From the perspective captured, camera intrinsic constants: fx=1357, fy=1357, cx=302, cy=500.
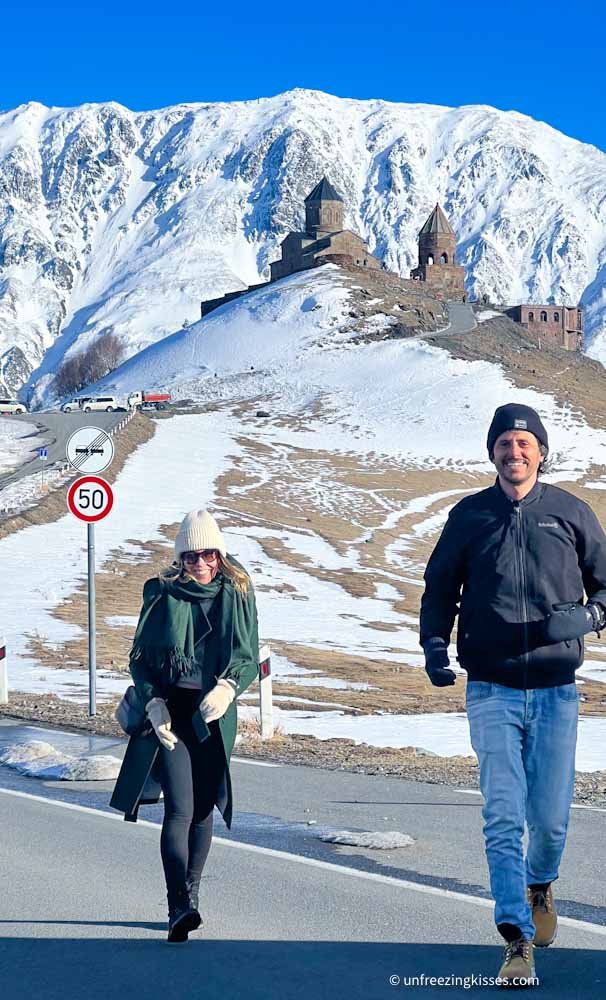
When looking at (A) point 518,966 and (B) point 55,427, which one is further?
(B) point 55,427

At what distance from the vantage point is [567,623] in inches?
233

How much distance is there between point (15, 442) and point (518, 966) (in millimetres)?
75141

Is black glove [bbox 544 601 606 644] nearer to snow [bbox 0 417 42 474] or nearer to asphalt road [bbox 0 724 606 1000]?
asphalt road [bbox 0 724 606 1000]

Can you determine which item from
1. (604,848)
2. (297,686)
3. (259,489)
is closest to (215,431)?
(259,489)

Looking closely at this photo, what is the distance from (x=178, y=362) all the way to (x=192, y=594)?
13072cm

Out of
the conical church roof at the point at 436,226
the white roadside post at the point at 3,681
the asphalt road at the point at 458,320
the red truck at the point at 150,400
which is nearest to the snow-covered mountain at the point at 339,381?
the red truck at the point at 150,400

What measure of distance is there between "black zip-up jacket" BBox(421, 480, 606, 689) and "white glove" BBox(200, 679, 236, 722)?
3.36ft

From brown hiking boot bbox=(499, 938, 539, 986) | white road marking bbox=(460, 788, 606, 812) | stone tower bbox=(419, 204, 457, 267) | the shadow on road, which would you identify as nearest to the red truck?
stone tower bbox=(419, 204, 457, 267)

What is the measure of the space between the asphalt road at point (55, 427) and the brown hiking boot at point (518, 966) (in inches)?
1929

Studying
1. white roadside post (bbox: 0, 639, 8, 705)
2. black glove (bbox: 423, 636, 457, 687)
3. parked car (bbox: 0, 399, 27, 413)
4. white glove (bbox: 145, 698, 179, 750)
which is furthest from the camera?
parked car (bbox: 0, 399, 27, 413)

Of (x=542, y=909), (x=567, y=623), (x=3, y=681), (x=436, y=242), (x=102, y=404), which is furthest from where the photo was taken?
(x=436, y=242)

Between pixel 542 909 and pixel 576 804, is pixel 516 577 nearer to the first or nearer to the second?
pixel 542 909

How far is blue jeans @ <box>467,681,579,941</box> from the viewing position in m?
5.84

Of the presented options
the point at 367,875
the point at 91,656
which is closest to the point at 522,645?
the point at 367,875
